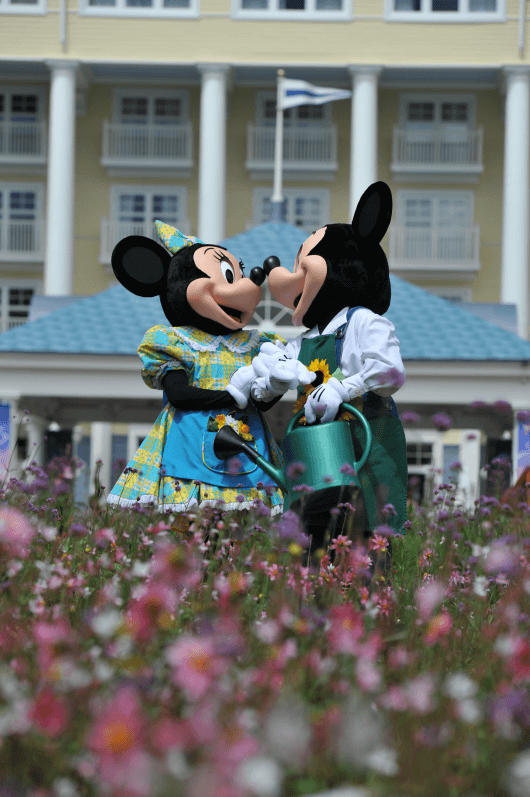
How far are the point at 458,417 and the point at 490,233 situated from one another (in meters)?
15.6

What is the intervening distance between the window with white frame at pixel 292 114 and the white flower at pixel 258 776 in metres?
24.1

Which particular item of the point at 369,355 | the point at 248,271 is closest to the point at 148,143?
the point at 248,271

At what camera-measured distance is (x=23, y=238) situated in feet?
78.9

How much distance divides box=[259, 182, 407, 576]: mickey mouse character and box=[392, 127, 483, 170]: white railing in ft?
65.8

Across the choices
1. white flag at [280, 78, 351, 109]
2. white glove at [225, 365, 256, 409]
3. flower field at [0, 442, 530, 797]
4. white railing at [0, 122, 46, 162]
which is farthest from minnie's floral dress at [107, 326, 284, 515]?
white railing at [0, 122, 46, 162]

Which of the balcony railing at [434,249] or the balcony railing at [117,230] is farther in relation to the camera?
the balcony railing at [117,230]

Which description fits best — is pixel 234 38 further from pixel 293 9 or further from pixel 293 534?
pixel 293 534

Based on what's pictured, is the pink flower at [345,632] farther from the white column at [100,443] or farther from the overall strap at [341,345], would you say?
the white column at [100,443]

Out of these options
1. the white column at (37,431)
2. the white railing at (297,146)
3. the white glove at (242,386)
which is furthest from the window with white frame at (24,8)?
the white glove at (242,386)

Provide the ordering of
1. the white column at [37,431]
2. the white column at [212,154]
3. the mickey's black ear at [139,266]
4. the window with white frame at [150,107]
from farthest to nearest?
the window with white frame at [150,107] → the white column at [212,154] → the white column at [37,431] → the mickey's black ear at [139,266]

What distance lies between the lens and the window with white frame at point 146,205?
78.7 ft

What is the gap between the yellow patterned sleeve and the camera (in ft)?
15.7

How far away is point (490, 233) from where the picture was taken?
24.2 meters

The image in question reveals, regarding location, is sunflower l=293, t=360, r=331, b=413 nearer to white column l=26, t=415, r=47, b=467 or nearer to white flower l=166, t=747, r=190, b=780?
white flower l=166, t=747, r=190, b=780
